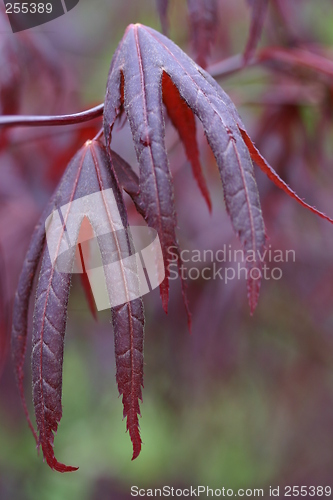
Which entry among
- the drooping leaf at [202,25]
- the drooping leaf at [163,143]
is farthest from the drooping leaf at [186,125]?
the drooping leaf at [202,25]

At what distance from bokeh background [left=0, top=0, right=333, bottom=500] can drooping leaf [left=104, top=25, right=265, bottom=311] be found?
1.37 feet

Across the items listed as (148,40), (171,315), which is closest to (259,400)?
(171,315)

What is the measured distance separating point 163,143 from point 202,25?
45 cm

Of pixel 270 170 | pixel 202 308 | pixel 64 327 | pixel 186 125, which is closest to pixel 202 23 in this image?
pixel 186 125

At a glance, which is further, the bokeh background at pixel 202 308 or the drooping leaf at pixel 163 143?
the bokeh background at pixel 202 308

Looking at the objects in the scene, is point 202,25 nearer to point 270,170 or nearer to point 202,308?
point 270,170

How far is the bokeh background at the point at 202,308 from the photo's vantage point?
4.19 ft

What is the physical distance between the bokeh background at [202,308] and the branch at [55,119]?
0.85 ft

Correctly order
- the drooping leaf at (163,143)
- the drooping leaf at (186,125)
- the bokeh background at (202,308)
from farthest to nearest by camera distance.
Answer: the bokeh background at (202,308) < the drooping leaf at (186,125) < the drooping leaf at (163,143)

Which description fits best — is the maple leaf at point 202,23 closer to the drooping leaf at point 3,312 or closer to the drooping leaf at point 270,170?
the drooping leaf at point 270,170

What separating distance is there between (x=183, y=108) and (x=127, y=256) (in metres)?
0.23

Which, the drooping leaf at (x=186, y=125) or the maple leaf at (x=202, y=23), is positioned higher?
the maple leaf at (x=202, y=23)

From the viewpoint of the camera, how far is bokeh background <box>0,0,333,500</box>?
1.28 m

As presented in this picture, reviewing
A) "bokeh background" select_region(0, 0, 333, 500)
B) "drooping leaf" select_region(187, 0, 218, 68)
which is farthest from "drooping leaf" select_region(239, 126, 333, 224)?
"bokeh background" select_region(0, 0, 333, 500)
